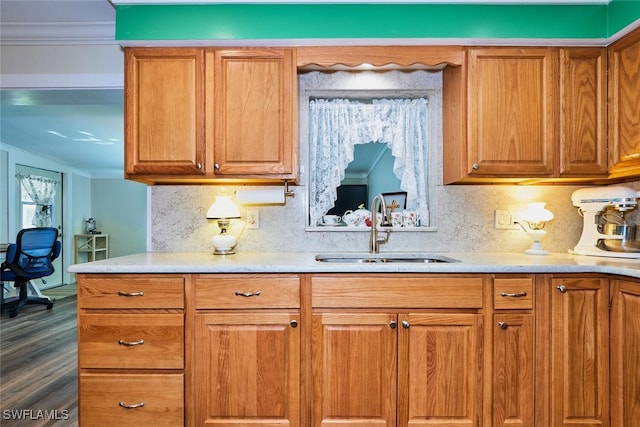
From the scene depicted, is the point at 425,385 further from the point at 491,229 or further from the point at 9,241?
the point at 9,241

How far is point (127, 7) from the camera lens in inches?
78.9

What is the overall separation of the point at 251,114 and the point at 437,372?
160 centimetres

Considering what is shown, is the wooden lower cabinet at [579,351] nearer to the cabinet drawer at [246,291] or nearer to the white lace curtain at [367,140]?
the white lace curtain at [367,140]

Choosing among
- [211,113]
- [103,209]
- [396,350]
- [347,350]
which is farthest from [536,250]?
[103,209]

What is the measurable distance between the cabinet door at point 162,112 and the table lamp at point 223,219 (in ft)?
0.89

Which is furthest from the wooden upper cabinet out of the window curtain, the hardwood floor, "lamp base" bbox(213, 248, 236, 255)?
the window curtain

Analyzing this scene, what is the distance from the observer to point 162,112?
1954mm

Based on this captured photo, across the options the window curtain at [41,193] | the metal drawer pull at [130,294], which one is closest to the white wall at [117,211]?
the window curtain at [41,193]

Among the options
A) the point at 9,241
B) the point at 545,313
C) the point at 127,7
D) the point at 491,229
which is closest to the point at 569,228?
the point at 491,229

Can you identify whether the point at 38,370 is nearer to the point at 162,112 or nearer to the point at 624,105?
the point at 162,112

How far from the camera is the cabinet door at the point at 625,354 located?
61.9 inches

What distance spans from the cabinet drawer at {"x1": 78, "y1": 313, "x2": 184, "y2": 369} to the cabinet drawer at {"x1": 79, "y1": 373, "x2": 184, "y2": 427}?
0.07 metres

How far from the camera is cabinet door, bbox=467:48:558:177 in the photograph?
1.96 metres

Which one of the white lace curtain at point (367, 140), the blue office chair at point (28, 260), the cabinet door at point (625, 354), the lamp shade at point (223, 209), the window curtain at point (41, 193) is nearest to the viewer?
the cabinet door at point (625, 354)
